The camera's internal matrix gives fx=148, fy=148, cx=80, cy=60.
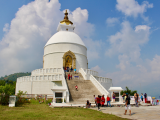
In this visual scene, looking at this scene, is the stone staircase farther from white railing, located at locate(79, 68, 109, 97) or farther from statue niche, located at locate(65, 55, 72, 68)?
statue niche, located at locate(65, 55, 72, 68)

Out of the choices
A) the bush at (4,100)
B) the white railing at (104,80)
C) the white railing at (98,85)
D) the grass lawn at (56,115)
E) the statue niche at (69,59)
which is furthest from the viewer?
the statue niche at (69,59)

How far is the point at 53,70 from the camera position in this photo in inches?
1037

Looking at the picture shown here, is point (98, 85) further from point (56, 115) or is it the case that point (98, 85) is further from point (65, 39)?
point (65, 39)

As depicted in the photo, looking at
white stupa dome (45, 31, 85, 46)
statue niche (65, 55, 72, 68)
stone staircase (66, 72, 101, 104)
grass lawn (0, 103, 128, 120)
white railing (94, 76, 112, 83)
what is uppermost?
white stupa dome (45, 31, 85, 46)

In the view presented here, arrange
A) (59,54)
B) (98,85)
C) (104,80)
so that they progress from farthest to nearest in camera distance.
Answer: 1. (59,54)
2. (104,80)
3. (98,85)

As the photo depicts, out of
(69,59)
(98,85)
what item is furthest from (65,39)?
(98,85)

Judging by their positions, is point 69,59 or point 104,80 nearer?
point 104,80

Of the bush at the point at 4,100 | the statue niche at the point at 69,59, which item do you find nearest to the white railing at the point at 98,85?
the statue niche at the point at 69,59

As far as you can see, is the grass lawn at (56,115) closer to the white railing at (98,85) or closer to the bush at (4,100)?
the bush at (4,100)

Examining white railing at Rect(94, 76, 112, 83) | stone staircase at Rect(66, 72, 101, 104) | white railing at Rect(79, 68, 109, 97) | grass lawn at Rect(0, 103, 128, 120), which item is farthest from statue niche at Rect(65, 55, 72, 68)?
grass lawn at Rect(0, 103, 128, 120)

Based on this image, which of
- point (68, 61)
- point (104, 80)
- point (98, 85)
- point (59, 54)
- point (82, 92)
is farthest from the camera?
point (68, 61)

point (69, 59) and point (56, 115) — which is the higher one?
point (69, 59)

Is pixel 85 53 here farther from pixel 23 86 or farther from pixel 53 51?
pixel 23 86

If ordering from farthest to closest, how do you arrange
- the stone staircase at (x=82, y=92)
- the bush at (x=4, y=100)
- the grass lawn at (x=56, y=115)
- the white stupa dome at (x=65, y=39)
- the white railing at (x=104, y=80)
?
the white stupa dome at (x=65, y=39) → the white railing at (x=104, y=80) → the stone staircase at (x=82, y=92) → the bush at (x=4, y=100) → the grass lawn at (x=56, y=115)
